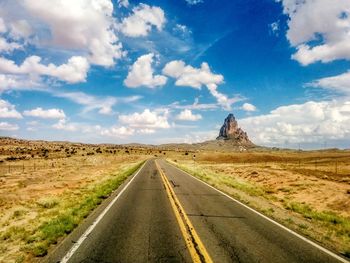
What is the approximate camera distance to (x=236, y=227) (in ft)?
36.8

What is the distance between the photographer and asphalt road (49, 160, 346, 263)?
26.1 feet

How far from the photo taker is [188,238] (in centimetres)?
949

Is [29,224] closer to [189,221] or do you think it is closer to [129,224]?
[129,224]

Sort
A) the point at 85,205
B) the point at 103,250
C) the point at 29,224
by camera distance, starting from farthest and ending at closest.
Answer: the point at 85,205 → the point at 29,224 → the point at 103,250

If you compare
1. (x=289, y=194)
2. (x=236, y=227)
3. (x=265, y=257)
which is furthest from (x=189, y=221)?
(x=289, y=194)

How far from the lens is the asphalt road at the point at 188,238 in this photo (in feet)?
26.1

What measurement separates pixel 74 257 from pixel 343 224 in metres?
10.7

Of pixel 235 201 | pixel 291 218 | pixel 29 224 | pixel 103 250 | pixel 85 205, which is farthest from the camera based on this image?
pixel 235 201

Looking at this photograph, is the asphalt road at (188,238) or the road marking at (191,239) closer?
the road marking at (191,239)

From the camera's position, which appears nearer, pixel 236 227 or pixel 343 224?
pixel 236 227

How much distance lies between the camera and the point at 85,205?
50.7ft

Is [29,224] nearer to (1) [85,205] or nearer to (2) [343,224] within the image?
(1) [85,205]

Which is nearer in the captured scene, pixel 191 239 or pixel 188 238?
pixel 191 239

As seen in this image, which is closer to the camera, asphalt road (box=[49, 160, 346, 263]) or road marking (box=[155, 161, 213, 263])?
road marking (box=[155, 161, 213, 263])
